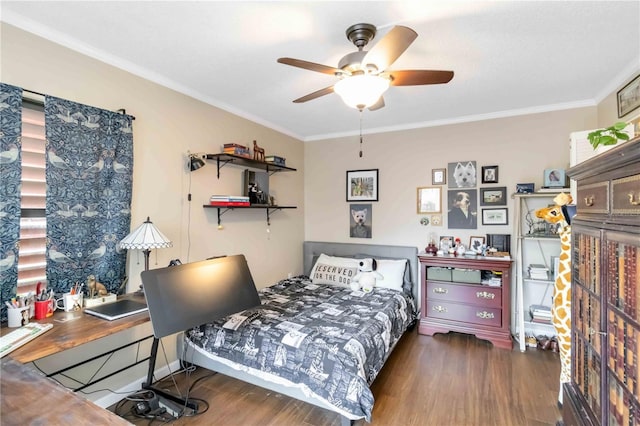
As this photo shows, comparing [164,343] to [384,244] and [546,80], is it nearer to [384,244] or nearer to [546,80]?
[384,244]

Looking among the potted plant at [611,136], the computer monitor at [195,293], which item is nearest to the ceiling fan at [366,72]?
the potted plant at [611,136]

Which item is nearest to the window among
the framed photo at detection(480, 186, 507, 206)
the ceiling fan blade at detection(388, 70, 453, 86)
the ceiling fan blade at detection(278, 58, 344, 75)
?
the ceiling fan blade at detection(278, 58, 344, 75)

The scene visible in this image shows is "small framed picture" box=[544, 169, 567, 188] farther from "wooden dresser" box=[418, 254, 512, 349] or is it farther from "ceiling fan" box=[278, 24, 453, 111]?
"ceiling fan" box=[278, 24, 453, 111]

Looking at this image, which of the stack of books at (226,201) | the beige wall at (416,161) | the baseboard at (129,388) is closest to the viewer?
the baseboard at (129,388)

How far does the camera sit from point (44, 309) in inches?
71.9

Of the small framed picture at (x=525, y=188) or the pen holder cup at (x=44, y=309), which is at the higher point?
the small framed picture at (x=525, y=188)

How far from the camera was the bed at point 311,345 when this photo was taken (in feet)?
6.56

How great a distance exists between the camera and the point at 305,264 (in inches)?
182

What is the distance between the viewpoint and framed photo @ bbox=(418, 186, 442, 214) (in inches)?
151

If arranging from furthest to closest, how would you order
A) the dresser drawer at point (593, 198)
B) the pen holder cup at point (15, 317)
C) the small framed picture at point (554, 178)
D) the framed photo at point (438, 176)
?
the framed photo at point (438, 176)
the small framed picture at point (554, 178)
the pen holder cup at point (15, 317)
the dresser drawer at point (593, 198)

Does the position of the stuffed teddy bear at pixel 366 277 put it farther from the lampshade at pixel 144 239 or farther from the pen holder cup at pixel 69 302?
the pen holder cup at pixel 69 302

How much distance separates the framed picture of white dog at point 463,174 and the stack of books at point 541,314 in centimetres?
146

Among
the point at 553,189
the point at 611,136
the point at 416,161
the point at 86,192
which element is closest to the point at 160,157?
the point at 86,192

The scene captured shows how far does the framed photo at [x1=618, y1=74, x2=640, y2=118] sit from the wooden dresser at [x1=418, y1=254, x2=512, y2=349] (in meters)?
1.59
